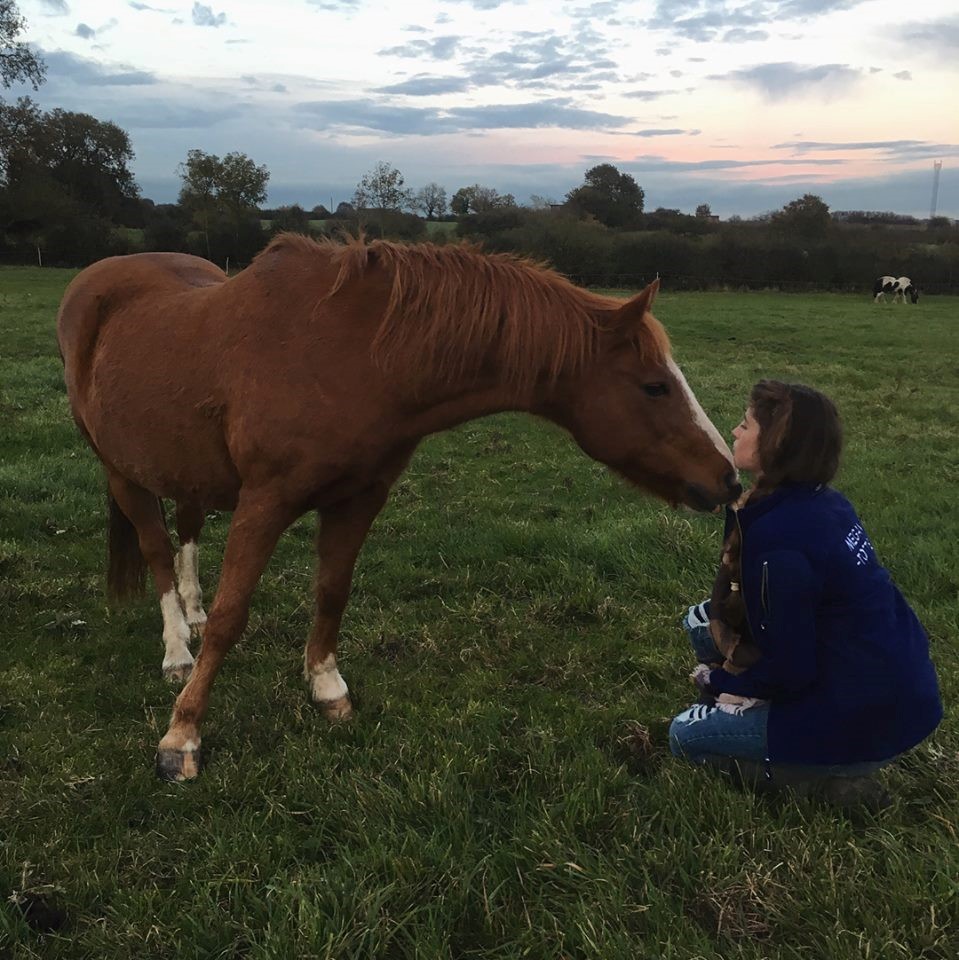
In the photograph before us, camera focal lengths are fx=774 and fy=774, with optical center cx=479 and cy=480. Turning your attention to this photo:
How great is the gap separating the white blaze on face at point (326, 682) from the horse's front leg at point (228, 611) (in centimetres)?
53

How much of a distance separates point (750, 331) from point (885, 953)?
20644 mm

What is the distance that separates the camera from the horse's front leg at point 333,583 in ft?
11.6

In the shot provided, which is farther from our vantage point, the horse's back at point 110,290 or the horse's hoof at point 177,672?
the horse's back at point 110,290

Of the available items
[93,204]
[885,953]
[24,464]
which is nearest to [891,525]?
[885,953]

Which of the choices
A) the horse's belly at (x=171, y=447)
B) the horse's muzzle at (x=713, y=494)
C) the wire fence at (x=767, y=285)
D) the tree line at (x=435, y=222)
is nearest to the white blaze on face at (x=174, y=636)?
the horse's belly at (x=171, y=447)

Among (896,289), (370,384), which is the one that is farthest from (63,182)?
(370,384)

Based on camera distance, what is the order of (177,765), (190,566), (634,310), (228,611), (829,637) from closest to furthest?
(829,637) < (634,310) < (177,765) < (228,611) < (190,566)

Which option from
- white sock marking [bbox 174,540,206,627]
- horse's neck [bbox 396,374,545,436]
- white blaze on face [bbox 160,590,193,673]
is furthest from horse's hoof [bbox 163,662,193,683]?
horse's neck [bbox 396,374,545,436]

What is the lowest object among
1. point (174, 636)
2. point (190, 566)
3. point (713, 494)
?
point (174, 636)

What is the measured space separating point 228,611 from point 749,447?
6.98 ft

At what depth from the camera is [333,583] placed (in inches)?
144

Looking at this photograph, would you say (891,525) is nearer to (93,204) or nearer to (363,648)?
(363,648)

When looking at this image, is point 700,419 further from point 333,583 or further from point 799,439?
point 333,583

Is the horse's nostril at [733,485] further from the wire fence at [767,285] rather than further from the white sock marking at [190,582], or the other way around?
the wire fence at [767,285]
